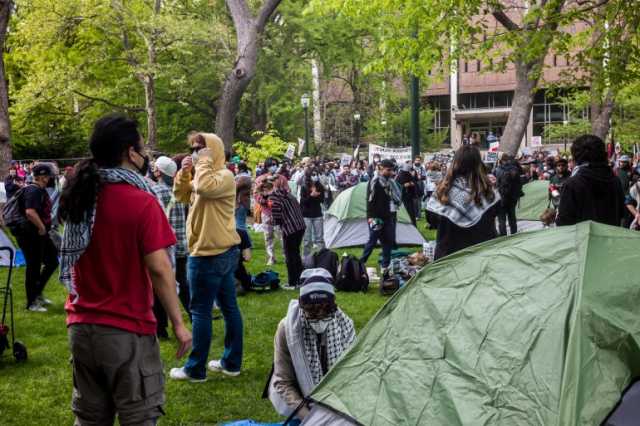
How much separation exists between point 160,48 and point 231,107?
50.0ft

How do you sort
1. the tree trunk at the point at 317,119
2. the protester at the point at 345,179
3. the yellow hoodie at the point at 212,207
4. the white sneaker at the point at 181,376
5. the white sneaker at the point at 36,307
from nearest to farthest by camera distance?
the yellow hoodie at the point at 212,207
the white sneaker at the point at 181,376
the white sneaker at the point at 36,307
the protester at the point at 345,179
the tree trunk at the point at 317,119

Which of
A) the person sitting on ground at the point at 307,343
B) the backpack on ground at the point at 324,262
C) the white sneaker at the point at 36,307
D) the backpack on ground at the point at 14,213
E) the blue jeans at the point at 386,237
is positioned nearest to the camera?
the person sitting on ground at the point at 307,343

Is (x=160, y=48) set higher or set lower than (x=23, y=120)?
higher

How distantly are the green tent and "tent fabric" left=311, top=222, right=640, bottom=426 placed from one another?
9.88 meters

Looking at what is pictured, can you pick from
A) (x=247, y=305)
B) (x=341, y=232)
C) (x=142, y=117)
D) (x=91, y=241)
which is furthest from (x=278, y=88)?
(x=91, y=241)

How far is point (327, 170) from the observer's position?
25578mm

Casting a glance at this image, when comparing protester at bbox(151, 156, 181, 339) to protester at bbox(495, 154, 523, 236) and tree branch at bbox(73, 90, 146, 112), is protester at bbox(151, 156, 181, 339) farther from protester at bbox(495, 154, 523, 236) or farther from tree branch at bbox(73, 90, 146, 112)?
tree branch at bbox(73, 90, 146, 112)

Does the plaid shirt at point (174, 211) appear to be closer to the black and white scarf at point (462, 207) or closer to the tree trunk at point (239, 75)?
the black and white scarf at point (462, 207)

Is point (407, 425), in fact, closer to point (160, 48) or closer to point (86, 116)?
point (160, 48)

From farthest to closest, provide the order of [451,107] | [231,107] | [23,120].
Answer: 1. [451,107]
2. [23,120]
3. [231,107]

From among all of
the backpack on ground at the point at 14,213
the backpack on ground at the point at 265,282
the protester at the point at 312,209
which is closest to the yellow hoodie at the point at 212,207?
the backpack on ground at the point at 14,213

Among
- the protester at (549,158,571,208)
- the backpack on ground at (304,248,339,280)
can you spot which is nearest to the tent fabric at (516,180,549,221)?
the protester at (549,158,571,208)

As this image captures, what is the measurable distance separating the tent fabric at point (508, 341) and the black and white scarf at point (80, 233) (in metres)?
1.29

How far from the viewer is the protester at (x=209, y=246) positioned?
528 centimetres
